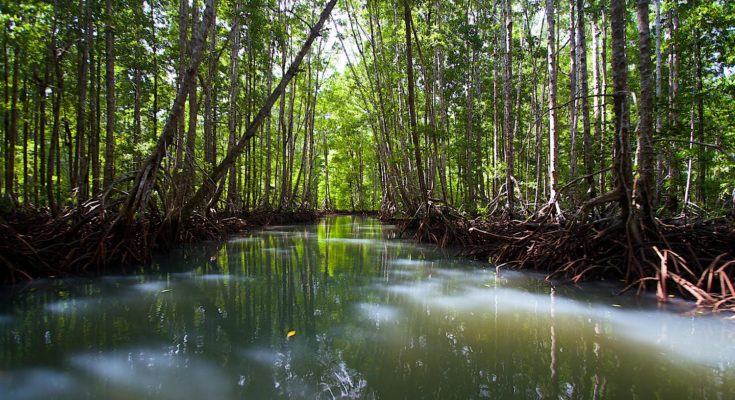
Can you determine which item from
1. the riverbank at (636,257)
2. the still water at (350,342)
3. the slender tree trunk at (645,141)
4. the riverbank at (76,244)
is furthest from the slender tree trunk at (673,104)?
the riverbank at (76,244)

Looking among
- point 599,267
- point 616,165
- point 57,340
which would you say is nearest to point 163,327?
point 57,340

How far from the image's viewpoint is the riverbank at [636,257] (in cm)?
390

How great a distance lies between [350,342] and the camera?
2748 millimetres

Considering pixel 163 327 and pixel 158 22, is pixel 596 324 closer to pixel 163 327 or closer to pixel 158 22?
pixel 163 327

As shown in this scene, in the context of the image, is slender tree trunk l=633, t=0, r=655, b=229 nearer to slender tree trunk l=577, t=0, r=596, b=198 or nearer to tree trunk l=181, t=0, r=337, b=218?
slender tree trunk l=577, t=0, r=596, b=198

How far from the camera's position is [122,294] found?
4098mm

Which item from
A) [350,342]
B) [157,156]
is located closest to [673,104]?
[350,342]

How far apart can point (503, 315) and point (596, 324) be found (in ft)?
2.51

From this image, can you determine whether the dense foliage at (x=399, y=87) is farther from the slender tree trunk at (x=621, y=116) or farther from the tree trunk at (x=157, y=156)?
the tree trunk at (x=157, y=156)

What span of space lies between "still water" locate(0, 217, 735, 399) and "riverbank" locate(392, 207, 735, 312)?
0.44m

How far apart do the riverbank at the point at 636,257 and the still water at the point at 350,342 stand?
441 millimetres

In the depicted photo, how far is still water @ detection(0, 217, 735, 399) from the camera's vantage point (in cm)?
204

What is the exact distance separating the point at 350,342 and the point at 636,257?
402 centimetres

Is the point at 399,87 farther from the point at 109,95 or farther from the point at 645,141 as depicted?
the point at 645,141
